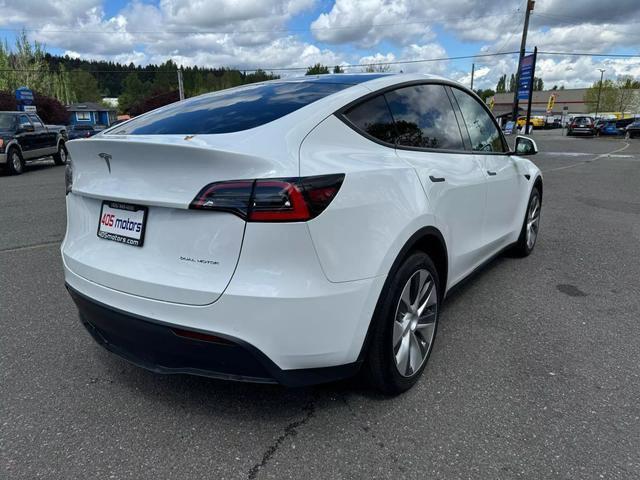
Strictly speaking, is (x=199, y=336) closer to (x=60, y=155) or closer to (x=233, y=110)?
(x=233, y=110)

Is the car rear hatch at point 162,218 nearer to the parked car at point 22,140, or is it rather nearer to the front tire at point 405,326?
the front tire at point 405,326

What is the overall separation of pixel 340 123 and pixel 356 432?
151 centimetres

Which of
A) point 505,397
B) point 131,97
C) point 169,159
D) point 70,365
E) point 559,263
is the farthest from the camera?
point 131,97

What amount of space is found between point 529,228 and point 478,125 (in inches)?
70.2

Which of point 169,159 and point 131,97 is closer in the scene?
point 169,159

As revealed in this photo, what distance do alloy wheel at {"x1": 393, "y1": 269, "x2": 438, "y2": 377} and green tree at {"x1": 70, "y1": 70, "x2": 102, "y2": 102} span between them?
118m

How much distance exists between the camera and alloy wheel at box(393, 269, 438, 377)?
101 inches

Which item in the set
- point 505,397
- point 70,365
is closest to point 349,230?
point 505,397

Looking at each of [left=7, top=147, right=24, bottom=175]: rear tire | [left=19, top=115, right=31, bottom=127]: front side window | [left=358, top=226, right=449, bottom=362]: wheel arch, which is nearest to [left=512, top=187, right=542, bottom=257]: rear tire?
[left=358, top=226, right=449, bottom=362]: wheel arch

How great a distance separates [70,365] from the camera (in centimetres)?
301

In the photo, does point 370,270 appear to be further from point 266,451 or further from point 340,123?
point 266,451

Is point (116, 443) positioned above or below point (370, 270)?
below

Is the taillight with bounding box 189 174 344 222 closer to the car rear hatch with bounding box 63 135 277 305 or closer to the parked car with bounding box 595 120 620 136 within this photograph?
the car rear hatch with bounding box 63 135 277 305

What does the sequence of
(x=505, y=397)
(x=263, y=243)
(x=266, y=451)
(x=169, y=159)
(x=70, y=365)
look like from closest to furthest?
(x=263, y=243) → (x=169, y=159) → (x=266, y=451) → (x=505, y=397) → (x=70, y=365)
